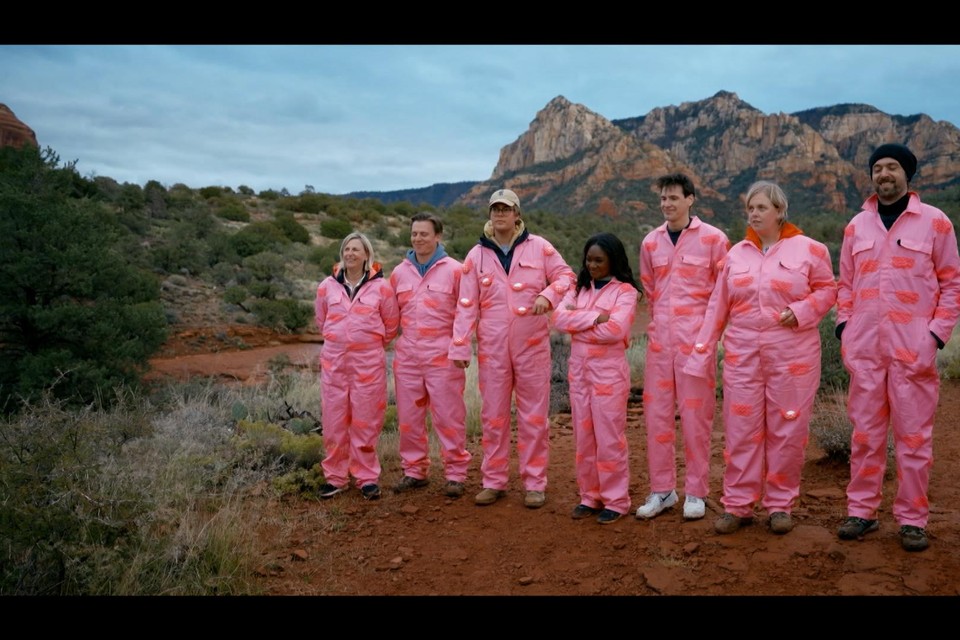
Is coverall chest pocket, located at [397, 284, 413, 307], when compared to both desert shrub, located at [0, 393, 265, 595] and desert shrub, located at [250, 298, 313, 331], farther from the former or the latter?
desert shrub, located at [250, 298, 313, 331]

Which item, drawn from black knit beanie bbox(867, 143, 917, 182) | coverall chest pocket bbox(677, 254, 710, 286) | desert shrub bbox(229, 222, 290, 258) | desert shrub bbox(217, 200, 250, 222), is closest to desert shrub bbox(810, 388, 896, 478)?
coverall chest pocket bbox(677, 254, 710, 286)

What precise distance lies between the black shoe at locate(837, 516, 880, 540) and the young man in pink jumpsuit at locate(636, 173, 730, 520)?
785 millimetres

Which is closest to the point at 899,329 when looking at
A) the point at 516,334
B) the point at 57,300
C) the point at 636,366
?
the point at 516,334

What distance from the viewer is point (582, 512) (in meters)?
4.55

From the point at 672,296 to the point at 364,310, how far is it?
2.23 meters

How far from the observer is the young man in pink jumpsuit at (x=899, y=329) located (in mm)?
3625

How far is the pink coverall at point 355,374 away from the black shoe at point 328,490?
0.03 meters

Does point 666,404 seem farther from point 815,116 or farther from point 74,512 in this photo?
point 815,116

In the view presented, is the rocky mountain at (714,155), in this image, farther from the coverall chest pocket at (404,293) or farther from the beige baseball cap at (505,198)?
the beige baseball cap at (505,198)

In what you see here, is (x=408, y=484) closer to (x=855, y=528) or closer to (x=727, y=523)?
(x=727, y=523)

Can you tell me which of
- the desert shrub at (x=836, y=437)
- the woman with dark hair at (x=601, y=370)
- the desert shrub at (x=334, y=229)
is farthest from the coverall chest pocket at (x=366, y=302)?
the desert shrub at (x=334, y=229)

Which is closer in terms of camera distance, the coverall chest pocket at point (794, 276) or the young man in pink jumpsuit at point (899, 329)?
the young man in pink jumpsuit at point (899, 329)

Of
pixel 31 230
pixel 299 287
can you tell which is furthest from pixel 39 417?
pixel 299 287

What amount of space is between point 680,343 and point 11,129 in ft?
136
